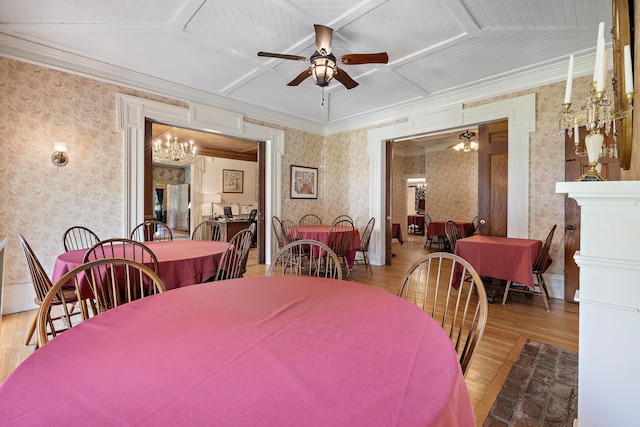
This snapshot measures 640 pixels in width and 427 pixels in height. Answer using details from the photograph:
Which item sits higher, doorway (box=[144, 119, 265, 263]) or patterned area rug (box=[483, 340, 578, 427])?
doorway (box=[144, 119, 265, 263])

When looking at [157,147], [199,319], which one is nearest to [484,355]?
[199,319]

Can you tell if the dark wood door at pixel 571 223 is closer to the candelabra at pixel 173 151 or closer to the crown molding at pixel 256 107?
the crown molding at pixel 256 107

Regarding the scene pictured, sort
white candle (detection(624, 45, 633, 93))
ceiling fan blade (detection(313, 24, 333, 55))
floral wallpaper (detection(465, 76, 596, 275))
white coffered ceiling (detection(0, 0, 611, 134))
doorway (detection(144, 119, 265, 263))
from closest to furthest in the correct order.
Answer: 1. white candle (detection(624, 45, 633, 93))
2. white coffered ceiling (detection(0, 0, 611, 134))
3. ceiling fan blade (detection(313, 24, 333, 55))
4. floral wallpaper (detection(465, 76, 596, 275))
5. doorway (detection(144, 119, 265, 263))

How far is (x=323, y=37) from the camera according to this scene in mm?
2691

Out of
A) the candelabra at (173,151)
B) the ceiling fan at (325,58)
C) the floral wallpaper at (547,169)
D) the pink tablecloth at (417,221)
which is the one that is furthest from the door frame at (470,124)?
the pink tablecloth at (417,221)

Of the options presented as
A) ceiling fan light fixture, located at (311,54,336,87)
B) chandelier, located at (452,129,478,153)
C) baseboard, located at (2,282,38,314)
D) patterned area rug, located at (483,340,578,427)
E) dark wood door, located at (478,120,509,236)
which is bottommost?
patterned area rug, located at (483,340,578,427)

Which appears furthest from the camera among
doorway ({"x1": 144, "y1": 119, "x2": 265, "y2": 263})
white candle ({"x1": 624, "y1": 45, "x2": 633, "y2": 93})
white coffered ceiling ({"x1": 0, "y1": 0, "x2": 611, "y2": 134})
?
doorway ({"x1": 144, "y1": 119, "x2": 265, "y2": 263})

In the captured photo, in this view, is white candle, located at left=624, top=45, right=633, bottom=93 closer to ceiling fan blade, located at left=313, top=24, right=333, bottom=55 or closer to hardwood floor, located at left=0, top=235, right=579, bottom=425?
hardwood floor, located at left=0, top=235, right=579, bottom=425

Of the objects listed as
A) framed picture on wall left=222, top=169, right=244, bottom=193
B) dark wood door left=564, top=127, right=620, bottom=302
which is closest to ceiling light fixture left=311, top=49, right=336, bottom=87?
dark wood door left=564, top=127, right=620, bottom=302

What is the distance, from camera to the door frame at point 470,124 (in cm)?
373

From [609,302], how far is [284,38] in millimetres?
3219

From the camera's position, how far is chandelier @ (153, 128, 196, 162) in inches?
248

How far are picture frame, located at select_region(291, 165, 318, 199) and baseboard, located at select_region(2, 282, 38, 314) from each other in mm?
3807

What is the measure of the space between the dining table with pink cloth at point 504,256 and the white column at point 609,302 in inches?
85.1
